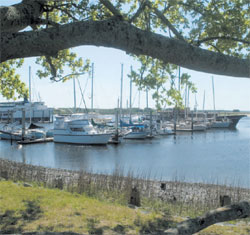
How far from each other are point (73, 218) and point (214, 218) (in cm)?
355

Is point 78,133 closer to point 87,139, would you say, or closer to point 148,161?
point 87,139

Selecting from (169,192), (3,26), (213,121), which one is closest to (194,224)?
(3,26)

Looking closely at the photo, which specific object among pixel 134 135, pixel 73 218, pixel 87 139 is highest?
pixel 73 218

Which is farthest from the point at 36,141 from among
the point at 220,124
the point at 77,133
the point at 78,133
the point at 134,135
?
the point at 220,124

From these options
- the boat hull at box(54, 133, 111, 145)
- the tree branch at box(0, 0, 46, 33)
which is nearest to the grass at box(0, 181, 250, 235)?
the tree branch at box(0, 0, 46, 33)

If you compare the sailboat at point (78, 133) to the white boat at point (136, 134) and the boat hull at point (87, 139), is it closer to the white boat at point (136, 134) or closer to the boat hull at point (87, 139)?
the boat hull at point (87, 139)

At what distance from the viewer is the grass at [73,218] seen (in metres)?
5.38

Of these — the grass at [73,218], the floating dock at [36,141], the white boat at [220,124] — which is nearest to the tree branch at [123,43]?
the grass at [73,218]

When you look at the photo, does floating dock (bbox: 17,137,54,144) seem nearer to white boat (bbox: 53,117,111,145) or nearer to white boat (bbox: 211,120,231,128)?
white boat (bbox: 53,117,111,145)

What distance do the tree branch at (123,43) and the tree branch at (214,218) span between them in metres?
2.06

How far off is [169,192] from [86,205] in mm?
6005

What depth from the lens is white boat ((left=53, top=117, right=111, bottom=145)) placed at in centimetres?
4269

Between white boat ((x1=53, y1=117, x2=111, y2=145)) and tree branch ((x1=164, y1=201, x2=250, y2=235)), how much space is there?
→ 39350 mm

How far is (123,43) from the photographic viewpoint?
14.2 feet
